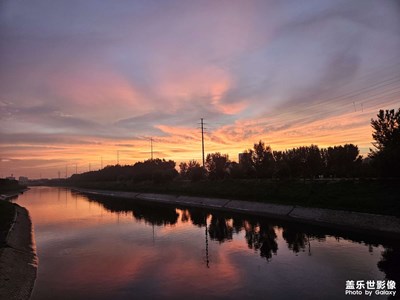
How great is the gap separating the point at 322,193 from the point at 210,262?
1145 inches

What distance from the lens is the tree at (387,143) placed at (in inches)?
1800

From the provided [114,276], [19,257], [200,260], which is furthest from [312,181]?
[19,257]

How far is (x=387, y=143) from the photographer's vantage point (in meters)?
54.6

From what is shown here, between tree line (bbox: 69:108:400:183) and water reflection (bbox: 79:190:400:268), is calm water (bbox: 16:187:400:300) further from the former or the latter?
tree line (bbox: 69:108:400:183)

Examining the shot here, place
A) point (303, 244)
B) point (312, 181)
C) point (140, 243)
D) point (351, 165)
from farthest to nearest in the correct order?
point (351, 165)
point (312, 181)
point (140, 243)
point (303, 244)

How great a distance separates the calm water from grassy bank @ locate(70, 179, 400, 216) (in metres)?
6.53

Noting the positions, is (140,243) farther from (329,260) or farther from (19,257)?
(329,260)

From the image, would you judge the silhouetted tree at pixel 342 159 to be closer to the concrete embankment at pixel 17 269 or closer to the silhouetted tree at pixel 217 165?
the silhouetted tree at pixel 217 165

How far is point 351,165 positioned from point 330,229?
116 ft

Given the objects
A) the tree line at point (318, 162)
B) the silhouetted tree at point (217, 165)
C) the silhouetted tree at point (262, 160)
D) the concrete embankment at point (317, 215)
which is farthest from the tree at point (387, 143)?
the silhouetted tree at point (217, 165)

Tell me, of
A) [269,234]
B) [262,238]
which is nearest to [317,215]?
[269,234]

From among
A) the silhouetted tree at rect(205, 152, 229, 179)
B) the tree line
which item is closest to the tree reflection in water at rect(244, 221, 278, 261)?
the tree line

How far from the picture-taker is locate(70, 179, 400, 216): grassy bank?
40.8 meters

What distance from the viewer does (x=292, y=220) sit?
49.1m
